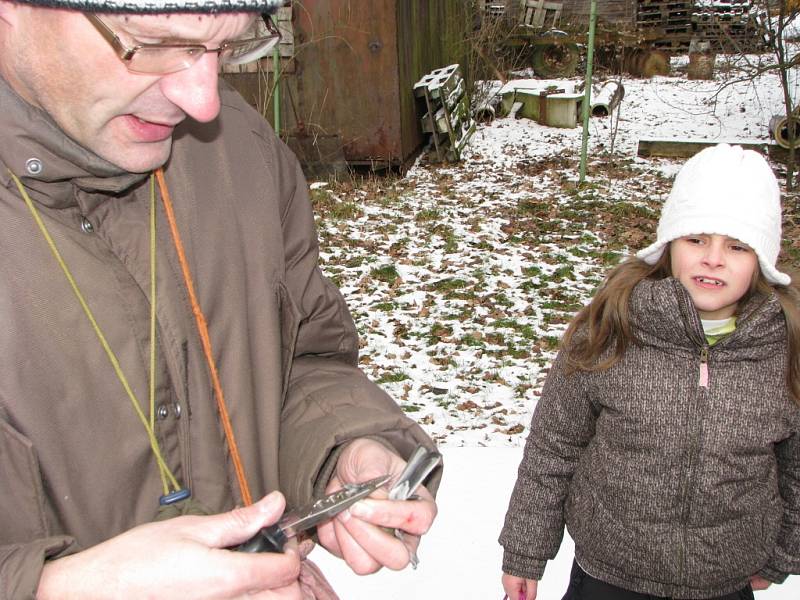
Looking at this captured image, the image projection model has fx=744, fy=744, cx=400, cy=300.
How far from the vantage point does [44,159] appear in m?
1.12

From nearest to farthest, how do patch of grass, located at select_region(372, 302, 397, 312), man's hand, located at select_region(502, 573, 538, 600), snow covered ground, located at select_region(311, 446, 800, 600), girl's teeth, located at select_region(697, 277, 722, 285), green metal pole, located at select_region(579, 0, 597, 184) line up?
1. girl's teeth, located at select_region(697, 277, 722, 285)
2. man's hand, located at select_region(502, 573, 538, 600)
3. snow covered ground, located at select_region(311, 446, 800, 600)
4. patch of grass, located at select_region(372, 302, 397, 312)
5. green metal pole, located at select_region(579, 0, 597, 184)

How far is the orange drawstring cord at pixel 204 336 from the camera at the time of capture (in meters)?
1.30

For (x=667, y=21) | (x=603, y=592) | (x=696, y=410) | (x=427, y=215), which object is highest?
(x=667, y=21)

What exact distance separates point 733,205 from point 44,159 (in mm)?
1690

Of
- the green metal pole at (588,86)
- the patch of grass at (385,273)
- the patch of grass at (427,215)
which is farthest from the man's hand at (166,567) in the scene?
the green metal pole at (588,86)

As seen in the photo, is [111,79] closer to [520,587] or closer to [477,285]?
[520,587]

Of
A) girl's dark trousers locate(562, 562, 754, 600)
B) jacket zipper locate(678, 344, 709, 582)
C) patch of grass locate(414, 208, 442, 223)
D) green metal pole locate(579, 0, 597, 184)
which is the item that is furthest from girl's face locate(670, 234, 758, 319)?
green metal pole locate(579, 0, 597, 184)

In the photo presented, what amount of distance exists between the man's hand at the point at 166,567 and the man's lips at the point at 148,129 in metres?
0.60

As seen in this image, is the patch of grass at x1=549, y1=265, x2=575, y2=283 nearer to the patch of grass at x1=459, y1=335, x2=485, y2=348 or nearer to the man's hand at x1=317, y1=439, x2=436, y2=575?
the patch of grass at x1=459, y1=335, x2=485, y2=348

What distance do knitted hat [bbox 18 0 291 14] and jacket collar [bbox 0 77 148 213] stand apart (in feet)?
0.55

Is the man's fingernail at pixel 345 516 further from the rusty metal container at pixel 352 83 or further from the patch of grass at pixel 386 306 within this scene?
the rusty metal container at pixel 352 83

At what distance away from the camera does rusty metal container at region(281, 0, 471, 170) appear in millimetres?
8766

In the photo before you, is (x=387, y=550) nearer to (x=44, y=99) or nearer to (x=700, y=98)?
(x=44, y=99)

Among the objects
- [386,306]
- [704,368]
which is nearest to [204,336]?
A: [704,368]
